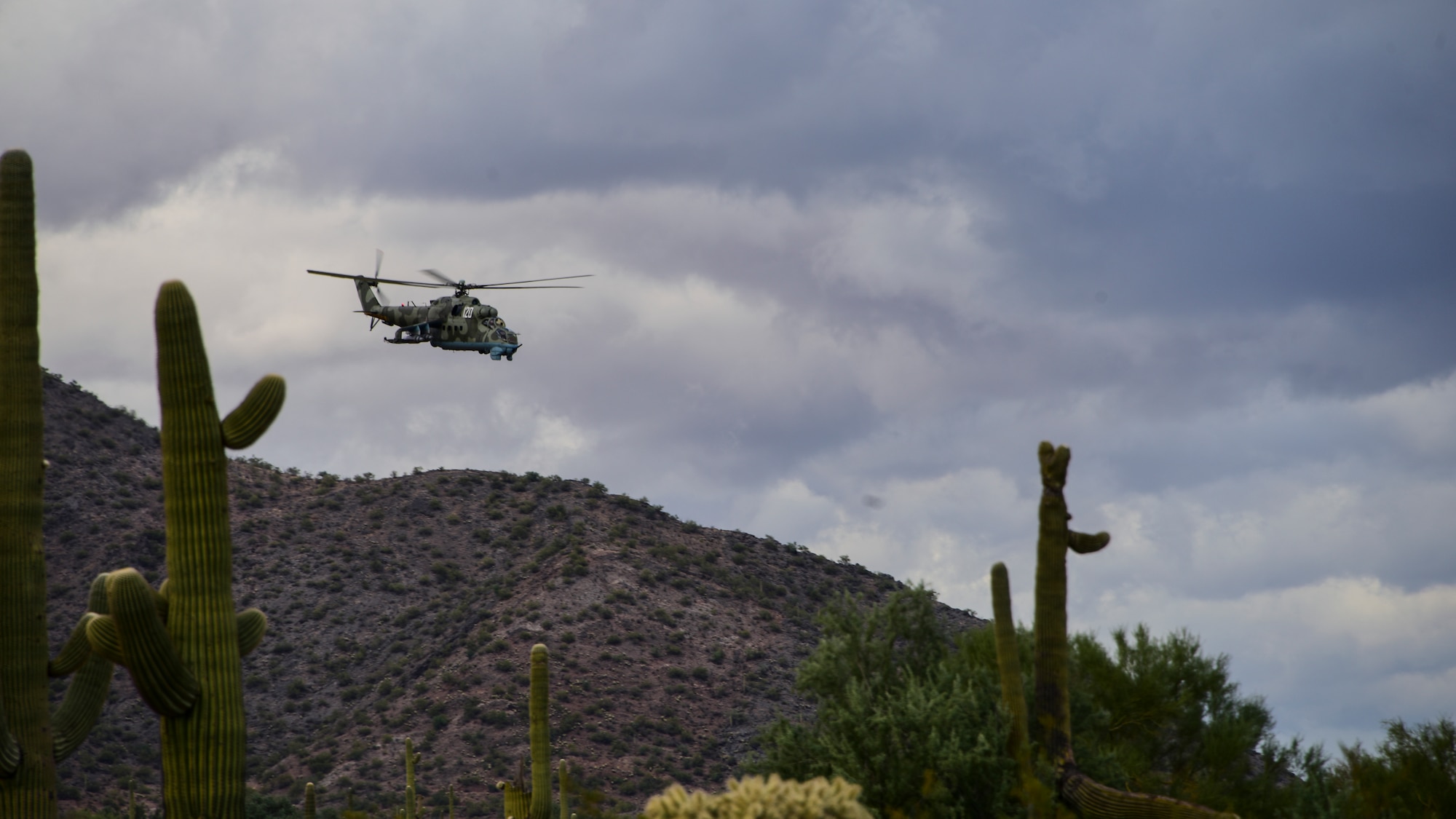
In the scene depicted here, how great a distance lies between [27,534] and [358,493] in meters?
54.2

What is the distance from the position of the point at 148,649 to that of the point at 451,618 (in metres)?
45.8

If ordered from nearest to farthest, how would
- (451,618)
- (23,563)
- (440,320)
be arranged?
1. (23,563)
2. (440,320)
3. (451,618)

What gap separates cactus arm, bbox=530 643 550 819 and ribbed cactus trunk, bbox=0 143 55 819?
8.32 metres

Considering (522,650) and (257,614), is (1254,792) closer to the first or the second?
(257,614)

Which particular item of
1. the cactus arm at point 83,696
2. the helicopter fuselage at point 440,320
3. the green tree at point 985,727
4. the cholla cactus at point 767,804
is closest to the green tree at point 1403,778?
the green tree at point 985,727

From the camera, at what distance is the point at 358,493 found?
68000mm

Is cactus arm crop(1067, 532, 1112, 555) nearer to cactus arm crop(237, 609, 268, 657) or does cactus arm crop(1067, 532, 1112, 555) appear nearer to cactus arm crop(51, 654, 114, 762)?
cactus arm crop(237, 609, 268, 657)

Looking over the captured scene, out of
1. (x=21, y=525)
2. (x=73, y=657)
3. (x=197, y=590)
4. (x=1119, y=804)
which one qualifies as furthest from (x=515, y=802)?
(x=197, y=590)

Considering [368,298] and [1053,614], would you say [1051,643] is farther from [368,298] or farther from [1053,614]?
[368,298]

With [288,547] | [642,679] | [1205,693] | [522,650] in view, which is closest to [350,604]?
[288,547]

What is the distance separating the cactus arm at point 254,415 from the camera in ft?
43.0

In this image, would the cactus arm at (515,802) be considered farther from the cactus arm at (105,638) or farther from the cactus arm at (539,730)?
the cactus arm at (105,638)

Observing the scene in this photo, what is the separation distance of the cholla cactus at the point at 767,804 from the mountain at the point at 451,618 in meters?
33.4

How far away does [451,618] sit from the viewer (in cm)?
5700
